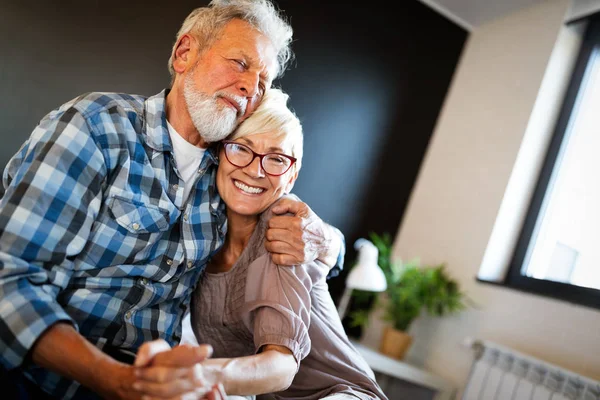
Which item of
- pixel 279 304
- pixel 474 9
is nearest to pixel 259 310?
pixel 279 304

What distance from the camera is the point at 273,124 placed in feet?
5.32

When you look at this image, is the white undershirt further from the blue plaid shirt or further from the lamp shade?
the lamp shade

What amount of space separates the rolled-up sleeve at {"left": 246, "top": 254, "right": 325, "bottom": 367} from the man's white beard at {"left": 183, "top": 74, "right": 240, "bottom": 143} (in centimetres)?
40

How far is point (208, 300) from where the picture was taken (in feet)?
5.20

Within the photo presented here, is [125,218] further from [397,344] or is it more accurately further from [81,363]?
[397,344]

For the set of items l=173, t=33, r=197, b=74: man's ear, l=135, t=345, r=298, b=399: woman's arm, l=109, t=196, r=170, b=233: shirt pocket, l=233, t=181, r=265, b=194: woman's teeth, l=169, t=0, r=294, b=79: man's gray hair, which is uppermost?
l=169, t=0, r=294, b=79: man's gray hair

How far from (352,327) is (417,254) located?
74 cm

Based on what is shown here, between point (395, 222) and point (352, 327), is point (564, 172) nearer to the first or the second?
point (395, 222)

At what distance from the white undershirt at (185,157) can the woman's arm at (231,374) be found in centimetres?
55

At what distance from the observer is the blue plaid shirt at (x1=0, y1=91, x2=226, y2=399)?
110 cm

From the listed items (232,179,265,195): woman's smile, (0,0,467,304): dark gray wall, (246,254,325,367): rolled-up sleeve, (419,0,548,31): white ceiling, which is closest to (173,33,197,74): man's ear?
(232,179,265,195): woman's smile

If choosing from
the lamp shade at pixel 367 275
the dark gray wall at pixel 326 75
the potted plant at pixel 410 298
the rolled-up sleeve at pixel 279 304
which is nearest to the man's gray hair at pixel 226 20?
the rolled-up sleeve at pixel 279 304

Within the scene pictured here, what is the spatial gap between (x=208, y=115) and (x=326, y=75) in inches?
87.8

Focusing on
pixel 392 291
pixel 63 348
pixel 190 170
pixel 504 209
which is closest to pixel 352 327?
pixel 392 291
